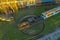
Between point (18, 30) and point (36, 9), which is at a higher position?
point (36, 9)

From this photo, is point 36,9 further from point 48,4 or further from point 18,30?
point 18,30

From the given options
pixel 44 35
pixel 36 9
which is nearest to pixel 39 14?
pixel 36 9

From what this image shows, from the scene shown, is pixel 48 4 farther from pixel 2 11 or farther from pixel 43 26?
pixel 2 11

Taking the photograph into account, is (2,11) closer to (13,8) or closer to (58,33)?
(13,8)

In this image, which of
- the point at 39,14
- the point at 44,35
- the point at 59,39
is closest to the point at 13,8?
the point at 39,14

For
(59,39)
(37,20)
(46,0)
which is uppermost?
(46,0)
